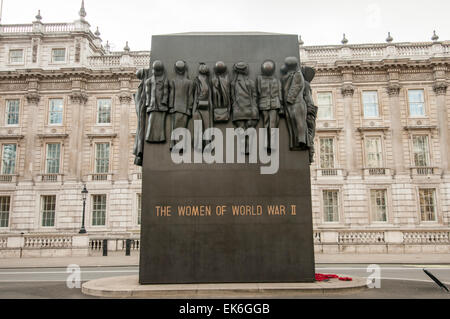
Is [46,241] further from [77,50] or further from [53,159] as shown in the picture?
[77,50]

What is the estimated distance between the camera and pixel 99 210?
3434 cm

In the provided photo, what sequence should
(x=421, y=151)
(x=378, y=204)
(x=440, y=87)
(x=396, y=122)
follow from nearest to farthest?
1. (x=378, y=204)
2. (x=421, y=151)
3. (x=396, y=122)
4. (x=440, y=87)

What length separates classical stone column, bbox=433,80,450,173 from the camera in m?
33.3

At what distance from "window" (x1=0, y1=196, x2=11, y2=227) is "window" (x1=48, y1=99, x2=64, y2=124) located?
7669 mm

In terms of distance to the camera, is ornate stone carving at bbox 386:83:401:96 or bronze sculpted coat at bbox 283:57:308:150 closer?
bronze sculpted coat at bbox 283:57:308:150

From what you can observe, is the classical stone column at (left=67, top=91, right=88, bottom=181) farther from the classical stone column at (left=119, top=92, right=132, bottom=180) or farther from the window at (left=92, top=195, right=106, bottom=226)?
the classical stone column at (left=119, top=92, right=132, bottom=180)

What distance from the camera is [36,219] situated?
3416 centimetres

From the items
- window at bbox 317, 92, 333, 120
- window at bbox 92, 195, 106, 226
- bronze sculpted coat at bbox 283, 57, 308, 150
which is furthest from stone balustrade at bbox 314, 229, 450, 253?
window at bbox 92, 195, 106, 226

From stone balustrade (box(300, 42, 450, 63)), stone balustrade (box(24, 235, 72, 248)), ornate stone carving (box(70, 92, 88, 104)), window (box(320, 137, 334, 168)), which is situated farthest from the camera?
ornate stone carving (box(70, 92, 88, 104))

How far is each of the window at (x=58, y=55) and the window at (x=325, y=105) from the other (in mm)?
23451

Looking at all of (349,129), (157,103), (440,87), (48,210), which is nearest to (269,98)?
(157,103)

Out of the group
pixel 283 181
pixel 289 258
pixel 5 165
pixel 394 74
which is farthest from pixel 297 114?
pixel 5 165

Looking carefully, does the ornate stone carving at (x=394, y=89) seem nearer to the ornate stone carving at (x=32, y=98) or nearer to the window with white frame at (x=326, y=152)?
the window with white frame at (x=326, y=152)

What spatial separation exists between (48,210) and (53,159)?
445 cm
